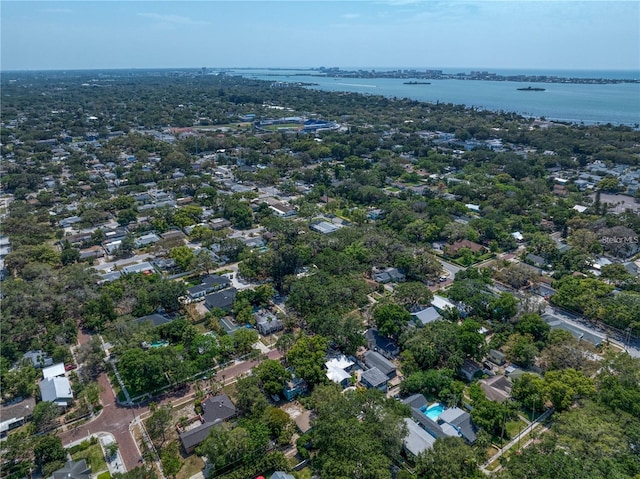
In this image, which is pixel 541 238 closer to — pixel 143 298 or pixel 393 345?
pixel 393 345

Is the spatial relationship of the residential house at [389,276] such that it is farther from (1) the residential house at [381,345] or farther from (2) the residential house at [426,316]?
(1) the residential house at [381,345]

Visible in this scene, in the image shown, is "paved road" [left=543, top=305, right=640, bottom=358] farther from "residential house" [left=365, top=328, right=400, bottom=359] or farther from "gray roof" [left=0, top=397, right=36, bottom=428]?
"gray roof" [left=0, top=397, right=36, bottom=428]

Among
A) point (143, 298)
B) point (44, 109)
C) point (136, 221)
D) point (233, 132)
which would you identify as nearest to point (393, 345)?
point (143, 298)

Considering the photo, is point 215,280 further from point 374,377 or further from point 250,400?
point 374,377

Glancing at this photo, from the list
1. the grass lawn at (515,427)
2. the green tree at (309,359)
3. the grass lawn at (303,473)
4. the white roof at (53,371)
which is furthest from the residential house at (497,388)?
the white roof at (53,371)

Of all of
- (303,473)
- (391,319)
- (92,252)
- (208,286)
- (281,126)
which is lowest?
(303,473)

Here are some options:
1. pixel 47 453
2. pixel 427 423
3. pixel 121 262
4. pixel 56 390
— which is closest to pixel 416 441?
pixel 427 423

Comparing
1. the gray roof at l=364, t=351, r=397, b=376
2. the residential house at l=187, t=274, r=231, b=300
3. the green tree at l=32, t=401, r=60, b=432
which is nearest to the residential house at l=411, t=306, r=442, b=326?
the gray roof at l=364, t=351, r=397, b=376
